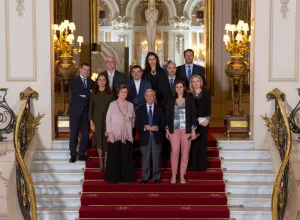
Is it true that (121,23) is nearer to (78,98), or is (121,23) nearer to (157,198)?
(78,98)

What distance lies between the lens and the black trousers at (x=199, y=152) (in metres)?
10.4

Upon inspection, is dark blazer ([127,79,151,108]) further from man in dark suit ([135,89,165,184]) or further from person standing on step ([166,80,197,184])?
person standing on step ([166,80,197,184])

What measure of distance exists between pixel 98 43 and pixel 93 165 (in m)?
5.47

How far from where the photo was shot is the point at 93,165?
35.0 ft

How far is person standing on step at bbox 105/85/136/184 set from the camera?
391 inches

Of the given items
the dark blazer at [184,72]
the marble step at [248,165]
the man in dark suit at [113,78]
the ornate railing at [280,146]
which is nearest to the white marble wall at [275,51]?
the ornate railing at [280,146]

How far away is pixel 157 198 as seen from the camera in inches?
388

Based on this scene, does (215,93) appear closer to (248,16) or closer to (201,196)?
(248,16)

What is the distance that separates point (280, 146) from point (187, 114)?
1.55 meters

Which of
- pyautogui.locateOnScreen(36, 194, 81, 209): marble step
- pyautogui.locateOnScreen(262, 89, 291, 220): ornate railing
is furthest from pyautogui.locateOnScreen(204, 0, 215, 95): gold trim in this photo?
pyautogui.locateOnScreen(36, 194, 81, 209): marble step

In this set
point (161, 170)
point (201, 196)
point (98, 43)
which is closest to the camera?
point (201, 196)

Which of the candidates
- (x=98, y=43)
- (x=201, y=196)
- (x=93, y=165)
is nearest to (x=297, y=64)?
(x=201, y=196)

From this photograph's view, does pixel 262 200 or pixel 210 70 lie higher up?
pixel 210 70

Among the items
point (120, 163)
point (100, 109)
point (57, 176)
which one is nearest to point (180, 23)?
point (100, 109)
